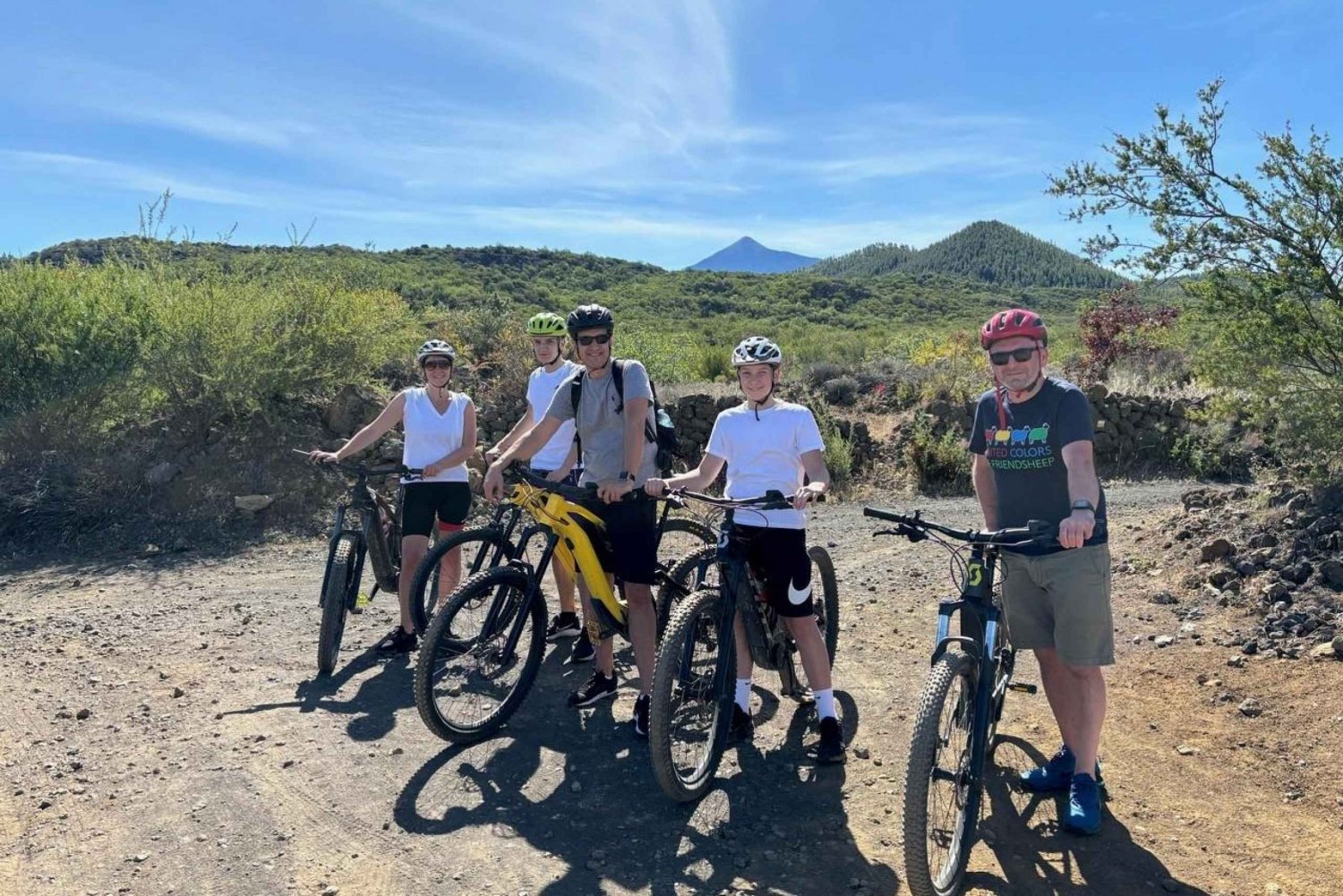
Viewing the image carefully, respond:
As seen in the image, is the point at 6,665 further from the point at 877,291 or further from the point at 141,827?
the point at 877,291

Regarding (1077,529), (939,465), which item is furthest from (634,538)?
(939,465)

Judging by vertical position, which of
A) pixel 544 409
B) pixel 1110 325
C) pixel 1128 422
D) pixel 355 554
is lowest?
pixel 355 554

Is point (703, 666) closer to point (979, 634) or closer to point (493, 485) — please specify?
point (979, 634)

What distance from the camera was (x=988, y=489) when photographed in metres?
3.62

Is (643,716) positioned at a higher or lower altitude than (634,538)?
lower

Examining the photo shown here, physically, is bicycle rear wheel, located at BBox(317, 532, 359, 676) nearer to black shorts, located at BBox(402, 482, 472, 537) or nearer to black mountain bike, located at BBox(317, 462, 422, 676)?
black mountain bike, located at BBox(317, 462, 422, 676)

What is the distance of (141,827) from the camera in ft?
11.5

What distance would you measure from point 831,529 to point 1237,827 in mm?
5708

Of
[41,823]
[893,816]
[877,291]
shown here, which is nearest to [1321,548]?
[893,816]

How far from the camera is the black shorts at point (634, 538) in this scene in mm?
4121

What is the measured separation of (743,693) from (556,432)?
1880 millimetres

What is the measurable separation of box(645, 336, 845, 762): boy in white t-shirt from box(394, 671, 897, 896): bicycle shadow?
381 mm

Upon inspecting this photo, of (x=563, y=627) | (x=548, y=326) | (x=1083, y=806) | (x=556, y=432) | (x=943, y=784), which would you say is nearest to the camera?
(x=943, y=784)

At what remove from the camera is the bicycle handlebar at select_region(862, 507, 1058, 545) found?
9.81 ft
